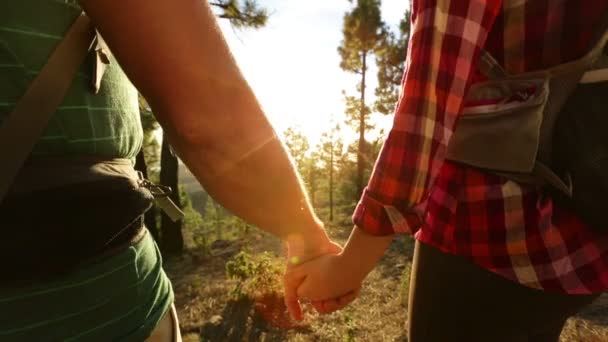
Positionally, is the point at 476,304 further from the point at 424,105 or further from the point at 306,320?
the point at 306,320

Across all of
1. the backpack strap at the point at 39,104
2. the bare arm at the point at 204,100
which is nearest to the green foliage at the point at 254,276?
the bare arm at the point at 204,100

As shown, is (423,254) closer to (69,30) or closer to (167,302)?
(167,302)

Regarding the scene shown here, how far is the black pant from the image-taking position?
1051 mm

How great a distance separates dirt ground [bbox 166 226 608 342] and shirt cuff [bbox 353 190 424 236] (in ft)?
10.5

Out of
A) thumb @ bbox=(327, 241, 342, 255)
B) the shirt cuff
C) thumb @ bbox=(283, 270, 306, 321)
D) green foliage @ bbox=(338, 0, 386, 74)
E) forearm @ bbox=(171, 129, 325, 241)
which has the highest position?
→ green foliage @ bbox=(338, 0, 386, 74)

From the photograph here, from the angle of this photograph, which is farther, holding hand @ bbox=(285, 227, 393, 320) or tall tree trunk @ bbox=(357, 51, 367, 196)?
tall tree trunk @ bbox=(357, 51, 367, 196)

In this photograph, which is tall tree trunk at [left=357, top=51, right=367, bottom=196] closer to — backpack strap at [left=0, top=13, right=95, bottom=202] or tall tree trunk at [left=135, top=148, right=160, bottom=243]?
tall tree trunk at [left=135, top=148, right=160, bottom=243]

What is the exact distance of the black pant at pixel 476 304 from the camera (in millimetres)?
1051

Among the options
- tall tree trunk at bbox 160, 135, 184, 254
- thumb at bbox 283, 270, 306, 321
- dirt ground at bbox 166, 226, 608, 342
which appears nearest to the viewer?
thumb at bbox 283, 270, 306, 321

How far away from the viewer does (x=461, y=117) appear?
3.44ft

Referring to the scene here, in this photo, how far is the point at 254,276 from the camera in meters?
5.28

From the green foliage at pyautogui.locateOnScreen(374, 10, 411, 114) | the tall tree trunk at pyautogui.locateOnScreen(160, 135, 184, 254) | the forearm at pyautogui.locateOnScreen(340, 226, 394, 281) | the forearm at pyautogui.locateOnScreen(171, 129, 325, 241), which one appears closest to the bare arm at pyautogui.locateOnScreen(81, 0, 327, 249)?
the forearm at pyautogui.locateOnScreen(171, 129, 325, 241)

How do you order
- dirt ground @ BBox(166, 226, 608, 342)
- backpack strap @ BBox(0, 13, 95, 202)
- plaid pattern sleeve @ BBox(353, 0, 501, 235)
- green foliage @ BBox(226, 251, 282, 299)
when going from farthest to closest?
green foliage @ BBox(226, 251, 282, 299) < dirt ground @ BBox(166, 226, 608, 342) < plaid pattern sleeve @ BBox(353, 0, 501, 235) < backpack strap @ BBox(0, 13, 95, 202)

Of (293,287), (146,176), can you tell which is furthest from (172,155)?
(293,287)
